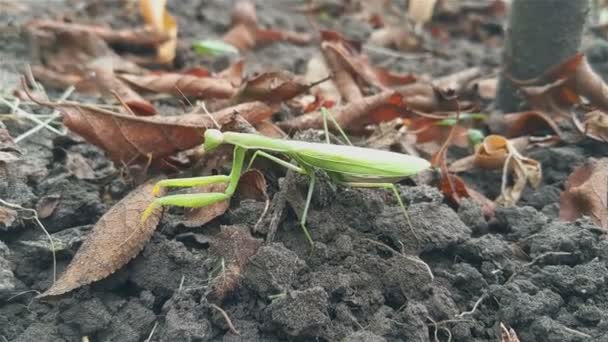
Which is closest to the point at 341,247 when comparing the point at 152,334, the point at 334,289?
the point at 334,289

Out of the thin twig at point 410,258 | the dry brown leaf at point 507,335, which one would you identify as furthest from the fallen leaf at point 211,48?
the dry brown leaf at point 507,335

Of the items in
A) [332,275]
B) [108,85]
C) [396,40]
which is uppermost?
[332,275]

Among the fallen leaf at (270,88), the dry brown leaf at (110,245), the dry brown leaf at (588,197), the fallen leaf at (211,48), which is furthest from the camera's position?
the fallen leaf at (211,48)

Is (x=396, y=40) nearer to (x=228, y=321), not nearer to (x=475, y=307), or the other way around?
(x=475, y=307)

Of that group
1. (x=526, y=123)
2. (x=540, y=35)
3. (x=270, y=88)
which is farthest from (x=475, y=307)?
(x=540, y=35)

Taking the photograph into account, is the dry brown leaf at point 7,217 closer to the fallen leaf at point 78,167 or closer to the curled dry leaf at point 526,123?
the fallen leaf at point 78,167

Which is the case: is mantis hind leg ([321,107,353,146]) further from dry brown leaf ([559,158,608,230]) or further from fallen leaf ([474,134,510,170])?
dry brown leaf ([559,158,608,230])
